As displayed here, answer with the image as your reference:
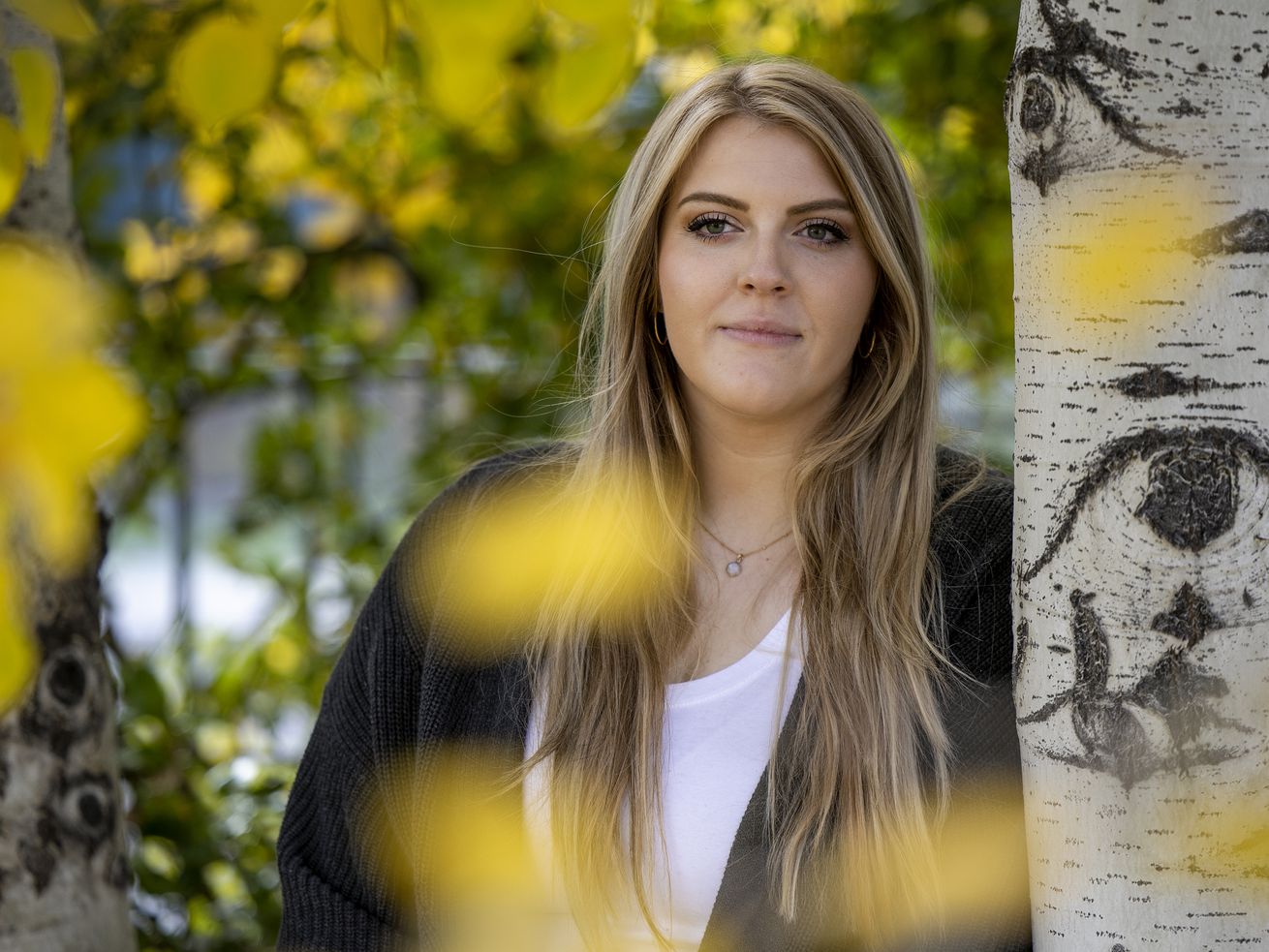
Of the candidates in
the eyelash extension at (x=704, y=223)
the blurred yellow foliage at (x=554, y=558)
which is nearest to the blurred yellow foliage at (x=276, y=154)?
the blurred yellow foliage at (x=554, y=558)

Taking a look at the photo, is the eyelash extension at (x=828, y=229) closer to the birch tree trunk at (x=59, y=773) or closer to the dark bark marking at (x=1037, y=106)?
the dark bark marking at (x=1037, y=106)

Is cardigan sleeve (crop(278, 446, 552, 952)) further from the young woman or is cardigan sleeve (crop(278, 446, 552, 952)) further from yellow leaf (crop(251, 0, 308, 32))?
yellow leaf (crop(251, 0, 308, 32))

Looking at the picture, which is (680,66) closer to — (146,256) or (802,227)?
(146,256)

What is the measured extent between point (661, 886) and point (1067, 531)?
35.0 inches

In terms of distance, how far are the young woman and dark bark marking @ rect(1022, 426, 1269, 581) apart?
64 centimetres

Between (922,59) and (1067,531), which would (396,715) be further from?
(922,59)

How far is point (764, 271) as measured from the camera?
1744 millimetres

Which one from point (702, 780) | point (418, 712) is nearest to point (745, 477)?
point (702, 780)

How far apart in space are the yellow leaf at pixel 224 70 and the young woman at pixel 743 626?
35.0 inches

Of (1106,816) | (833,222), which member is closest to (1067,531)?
(1106,816)

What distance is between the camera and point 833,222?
1.81m

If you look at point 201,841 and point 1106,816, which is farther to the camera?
point 201,841

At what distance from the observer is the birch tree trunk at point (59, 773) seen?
4.95 feet

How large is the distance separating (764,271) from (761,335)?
84mm
